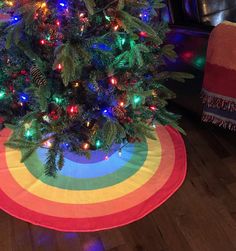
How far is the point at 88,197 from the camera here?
1.47 meters

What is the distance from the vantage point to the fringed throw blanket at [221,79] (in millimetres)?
1563

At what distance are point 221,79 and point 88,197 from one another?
87cm

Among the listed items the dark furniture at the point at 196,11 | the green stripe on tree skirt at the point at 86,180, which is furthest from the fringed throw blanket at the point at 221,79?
the green stripe on tree skirt at the point at 86,180

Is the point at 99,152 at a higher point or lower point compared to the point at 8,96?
lower

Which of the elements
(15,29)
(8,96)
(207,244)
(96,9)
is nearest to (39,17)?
(15,29)

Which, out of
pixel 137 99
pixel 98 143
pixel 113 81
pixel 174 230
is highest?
pixel 113 81

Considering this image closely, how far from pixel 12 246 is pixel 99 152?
589mm

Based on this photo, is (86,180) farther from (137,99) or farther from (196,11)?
(196,11)

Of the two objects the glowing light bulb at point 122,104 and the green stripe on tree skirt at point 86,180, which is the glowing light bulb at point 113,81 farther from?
the green stripe on tree skirt at point 86,180

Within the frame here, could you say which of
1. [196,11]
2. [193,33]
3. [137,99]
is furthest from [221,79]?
[137,99]

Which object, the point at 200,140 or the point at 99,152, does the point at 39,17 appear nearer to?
the point at 99,152

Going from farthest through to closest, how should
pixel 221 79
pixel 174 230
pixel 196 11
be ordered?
1. pixel 196 11
2. pixel 221 79
3. pixel 174 230

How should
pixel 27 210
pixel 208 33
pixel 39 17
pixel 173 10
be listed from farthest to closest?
pixel 173 10, pixel 208 33, pixel 27 210, pixel 39 17

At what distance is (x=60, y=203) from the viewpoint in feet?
4.74
